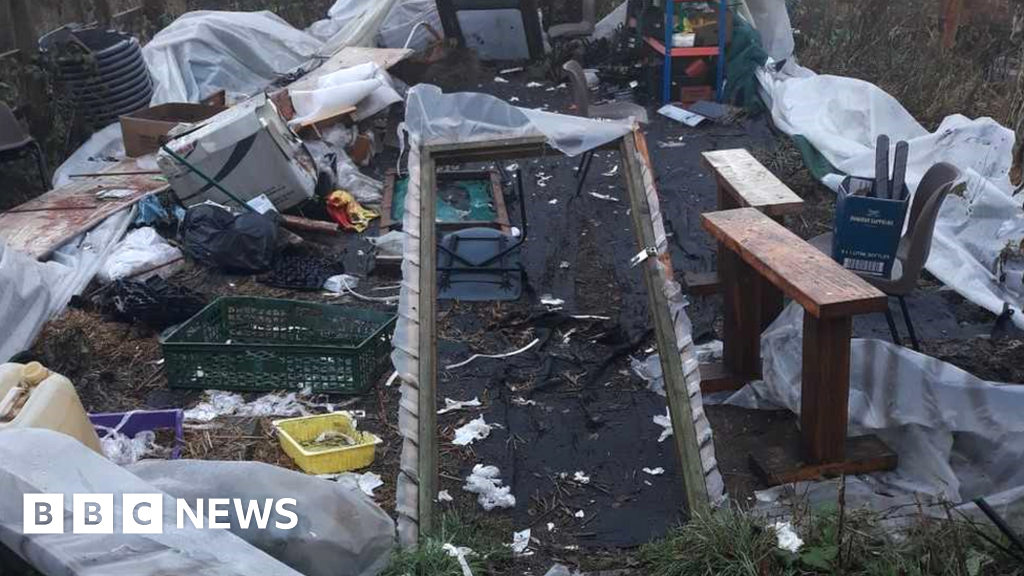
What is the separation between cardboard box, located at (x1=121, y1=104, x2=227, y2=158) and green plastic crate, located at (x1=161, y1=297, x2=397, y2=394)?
299cm

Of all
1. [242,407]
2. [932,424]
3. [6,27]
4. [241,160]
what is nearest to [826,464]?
[932,424]

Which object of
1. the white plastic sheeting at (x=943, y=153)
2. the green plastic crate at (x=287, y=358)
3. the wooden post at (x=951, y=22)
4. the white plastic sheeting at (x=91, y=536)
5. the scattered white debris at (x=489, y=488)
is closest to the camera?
the white plastic sheeting at (x=91, y=536)

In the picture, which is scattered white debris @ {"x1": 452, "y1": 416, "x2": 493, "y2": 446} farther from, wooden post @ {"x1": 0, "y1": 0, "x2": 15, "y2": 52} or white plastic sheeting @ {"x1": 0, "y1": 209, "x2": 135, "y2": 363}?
wooden post @ {"x1": 0, "y1": 0, "x2": 15, "y2": 52}

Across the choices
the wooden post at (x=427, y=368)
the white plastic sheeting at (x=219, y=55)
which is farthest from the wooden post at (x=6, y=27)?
the wooden post at (x=427, y=368)

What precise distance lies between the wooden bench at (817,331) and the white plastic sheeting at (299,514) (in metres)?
1.69

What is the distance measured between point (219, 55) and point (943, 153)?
6342mm

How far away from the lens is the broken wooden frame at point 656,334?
346 cm

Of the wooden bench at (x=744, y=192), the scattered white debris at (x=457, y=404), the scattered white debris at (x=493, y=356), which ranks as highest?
the wooden bench at (x=744, y=192)

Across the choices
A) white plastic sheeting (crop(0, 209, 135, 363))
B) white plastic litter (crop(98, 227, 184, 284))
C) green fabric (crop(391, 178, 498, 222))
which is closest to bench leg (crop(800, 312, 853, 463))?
green fabric (crop(391, 178, 498, 222))

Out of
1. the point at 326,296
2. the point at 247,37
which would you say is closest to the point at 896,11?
the point at 247,37

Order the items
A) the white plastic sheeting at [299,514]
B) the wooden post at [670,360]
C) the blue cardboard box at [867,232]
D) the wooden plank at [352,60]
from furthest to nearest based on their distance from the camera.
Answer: the wooden plank at [352,60] < the blue cardboard box at [867,232] < the wooden post at [670,360] < the white plastic sheeting at [299,514]

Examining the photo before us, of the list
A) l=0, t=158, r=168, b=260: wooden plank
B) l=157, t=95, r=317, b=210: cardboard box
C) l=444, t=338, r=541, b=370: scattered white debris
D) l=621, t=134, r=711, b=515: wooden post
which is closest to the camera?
l=621, t=134, r=711, b=515: wooden post

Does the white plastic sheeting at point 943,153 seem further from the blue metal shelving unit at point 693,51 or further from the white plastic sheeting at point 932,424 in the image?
the white plastic sheeting at point 932,424

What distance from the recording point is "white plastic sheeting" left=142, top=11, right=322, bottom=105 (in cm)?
922
